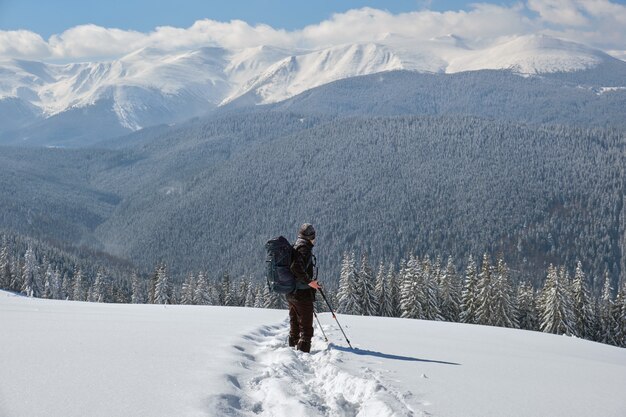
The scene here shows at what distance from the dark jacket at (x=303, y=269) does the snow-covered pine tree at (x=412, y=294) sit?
3167 centimetres

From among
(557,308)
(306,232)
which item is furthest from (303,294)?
(557,308)

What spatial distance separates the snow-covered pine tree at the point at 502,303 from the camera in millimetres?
41469

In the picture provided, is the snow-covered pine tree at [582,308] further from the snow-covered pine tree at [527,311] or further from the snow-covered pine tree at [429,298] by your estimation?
the snow-covered pine tree at [429,298]

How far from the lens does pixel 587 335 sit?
4472cm

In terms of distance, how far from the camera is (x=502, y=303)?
41.7 m

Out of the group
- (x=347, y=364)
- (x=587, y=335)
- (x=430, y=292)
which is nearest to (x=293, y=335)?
(x=347, y=364)

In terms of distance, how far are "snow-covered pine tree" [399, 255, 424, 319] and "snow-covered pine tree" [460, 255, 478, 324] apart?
4977 mm

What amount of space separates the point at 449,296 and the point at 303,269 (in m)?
37.6

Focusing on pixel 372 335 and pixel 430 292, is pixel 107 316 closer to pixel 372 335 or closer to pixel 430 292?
pixel 372 335

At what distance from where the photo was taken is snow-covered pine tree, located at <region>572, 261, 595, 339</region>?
44.3 m

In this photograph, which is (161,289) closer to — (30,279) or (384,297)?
(30,279)

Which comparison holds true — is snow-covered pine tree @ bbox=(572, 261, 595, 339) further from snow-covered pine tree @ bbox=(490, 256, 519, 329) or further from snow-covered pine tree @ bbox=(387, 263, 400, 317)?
snow-covered pine tree @ bbox=(387, 263, 400, 317)

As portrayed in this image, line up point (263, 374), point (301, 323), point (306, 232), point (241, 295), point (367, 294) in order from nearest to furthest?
1. point (263, 374)
2. point (301, 323)
3. point (306, 232)
4. point (367, 294)
5. point (241, 295)

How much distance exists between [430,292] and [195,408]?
125 feet
